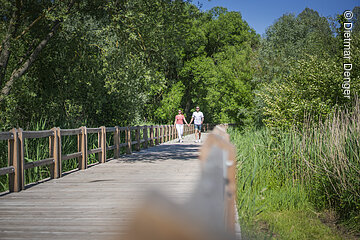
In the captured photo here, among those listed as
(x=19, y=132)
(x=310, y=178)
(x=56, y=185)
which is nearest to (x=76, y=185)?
(x=56, y=185)

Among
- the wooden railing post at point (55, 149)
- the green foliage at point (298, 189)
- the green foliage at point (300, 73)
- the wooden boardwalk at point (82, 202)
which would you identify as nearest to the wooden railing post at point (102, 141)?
the wooden boardwalk at point (82, 202)

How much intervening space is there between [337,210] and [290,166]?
1.82m

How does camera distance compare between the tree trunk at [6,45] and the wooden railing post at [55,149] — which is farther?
the tree trunk at [6,45]

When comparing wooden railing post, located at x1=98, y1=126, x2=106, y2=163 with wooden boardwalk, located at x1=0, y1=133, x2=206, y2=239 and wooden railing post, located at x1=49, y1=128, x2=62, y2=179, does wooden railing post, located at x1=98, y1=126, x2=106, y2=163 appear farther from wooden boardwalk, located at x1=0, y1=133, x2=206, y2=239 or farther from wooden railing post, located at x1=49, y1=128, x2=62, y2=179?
wooden railing post, located at x1=49, y1=128, x2=62, y2=179

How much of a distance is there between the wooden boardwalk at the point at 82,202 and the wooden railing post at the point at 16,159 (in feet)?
0.79

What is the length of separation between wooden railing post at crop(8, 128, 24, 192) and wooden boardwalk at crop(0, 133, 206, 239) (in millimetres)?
241

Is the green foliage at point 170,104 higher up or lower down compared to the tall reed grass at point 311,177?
higher up

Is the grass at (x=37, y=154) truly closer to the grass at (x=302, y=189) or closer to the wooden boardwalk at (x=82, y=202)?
the wooden boardwalk at (x=82, y=202)

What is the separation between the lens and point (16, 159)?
8.18 meters

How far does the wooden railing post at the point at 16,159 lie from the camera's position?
8156 millimetres

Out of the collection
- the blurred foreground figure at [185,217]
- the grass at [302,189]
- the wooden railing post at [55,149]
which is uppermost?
the blurred foreground figure at [185,217]

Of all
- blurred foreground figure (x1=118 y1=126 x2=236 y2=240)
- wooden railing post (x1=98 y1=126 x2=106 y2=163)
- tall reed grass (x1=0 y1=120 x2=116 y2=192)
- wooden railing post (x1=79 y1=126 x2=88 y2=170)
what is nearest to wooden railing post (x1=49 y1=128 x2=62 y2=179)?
tall reed grass (x1=0 y1=120 x2=116 y2=192)

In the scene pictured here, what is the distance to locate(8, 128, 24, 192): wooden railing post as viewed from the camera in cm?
816

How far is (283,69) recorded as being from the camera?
98.5 feet
